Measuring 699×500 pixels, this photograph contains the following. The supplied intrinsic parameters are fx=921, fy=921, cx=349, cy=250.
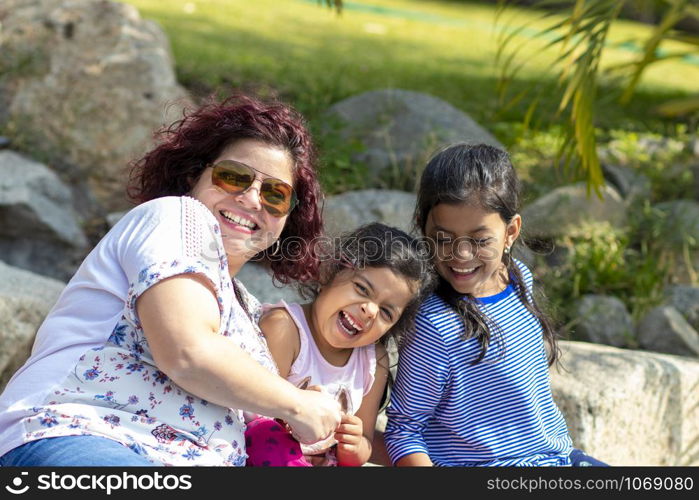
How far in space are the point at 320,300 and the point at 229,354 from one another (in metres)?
0.63

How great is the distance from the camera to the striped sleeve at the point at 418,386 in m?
2.75

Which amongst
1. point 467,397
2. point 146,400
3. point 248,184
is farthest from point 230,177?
point 467,397

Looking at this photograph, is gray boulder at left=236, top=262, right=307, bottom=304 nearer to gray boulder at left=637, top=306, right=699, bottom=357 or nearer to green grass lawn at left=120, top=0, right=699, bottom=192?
green grass lawn at left=120, top=0, right=699, bottom=192

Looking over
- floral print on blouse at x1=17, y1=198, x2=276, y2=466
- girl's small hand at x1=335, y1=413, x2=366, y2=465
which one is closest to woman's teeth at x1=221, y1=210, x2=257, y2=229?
floral print on blouse at x1=17, y1=198, x2=276, y2=466

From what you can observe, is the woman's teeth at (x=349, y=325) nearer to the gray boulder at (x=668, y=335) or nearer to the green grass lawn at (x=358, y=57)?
the green grass lawn at (x=358, y=57)

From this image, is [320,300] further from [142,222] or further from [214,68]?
[214,68]

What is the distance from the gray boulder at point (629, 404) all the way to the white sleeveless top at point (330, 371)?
104 cm

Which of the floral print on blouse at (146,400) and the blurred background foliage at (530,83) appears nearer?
the floral print on blouse at (146,400)

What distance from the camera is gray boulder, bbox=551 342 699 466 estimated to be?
3623 millimetres

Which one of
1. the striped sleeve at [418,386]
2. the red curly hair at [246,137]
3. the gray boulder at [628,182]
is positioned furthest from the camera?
the gray boulder at [628,182]

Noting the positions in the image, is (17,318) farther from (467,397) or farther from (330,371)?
(467,397)

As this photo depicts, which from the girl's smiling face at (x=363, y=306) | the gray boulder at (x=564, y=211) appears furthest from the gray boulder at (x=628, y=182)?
the girl's smiling face at (x=363, y=306)

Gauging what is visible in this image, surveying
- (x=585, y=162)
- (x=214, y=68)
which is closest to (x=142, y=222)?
(x=585, y=162)

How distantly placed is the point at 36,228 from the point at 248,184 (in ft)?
9.97
